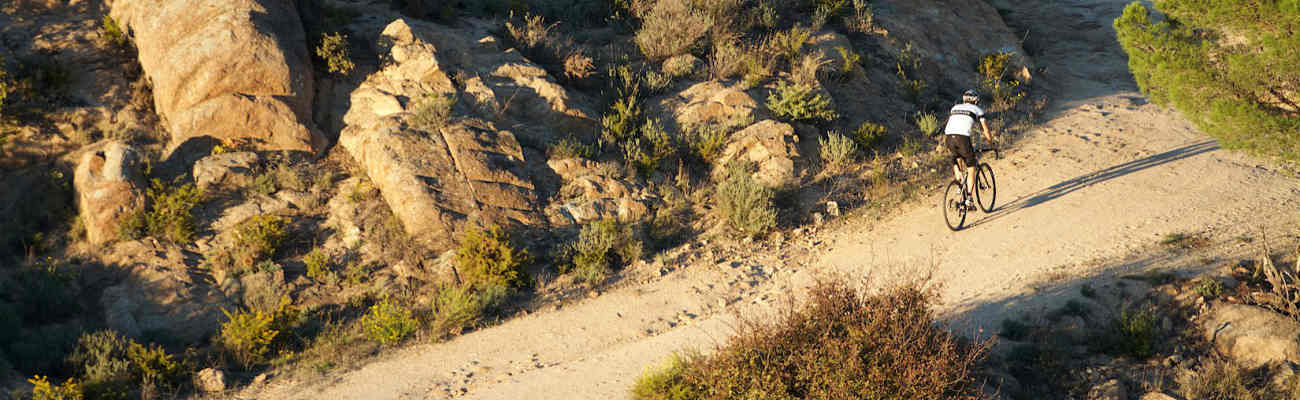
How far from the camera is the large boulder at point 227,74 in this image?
11016 millimetres

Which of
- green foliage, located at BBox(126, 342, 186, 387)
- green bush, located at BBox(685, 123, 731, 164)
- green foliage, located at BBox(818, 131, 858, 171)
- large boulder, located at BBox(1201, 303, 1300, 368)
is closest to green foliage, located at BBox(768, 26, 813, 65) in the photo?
green foliage, located at BBox(818, 131, 858, 171)

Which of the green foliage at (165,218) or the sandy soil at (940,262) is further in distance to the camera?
the green foliage at (165,218)

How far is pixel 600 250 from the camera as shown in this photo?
10070 millimetres

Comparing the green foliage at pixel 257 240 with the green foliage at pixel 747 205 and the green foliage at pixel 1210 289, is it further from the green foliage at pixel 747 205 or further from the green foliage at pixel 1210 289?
the green foliage at pixel 1210 289

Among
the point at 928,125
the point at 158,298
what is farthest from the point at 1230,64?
the point at 158,298

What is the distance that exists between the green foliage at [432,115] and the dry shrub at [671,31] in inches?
191

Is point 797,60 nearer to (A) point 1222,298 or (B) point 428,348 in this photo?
(A) point 1222,298

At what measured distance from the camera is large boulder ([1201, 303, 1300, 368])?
6.83m

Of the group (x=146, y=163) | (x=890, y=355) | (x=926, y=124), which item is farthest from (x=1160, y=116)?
(x=146, y=163)

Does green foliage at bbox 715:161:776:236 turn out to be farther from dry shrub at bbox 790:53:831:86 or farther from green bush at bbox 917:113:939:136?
green bush at bbox 917:113:939:136

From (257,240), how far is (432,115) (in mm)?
3203

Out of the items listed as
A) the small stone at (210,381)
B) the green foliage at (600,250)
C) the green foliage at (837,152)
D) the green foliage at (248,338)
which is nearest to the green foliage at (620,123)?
the green foliage at (600,250)

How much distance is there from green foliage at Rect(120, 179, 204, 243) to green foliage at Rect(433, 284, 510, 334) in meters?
3.83

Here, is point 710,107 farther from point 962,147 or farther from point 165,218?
point 165,218
